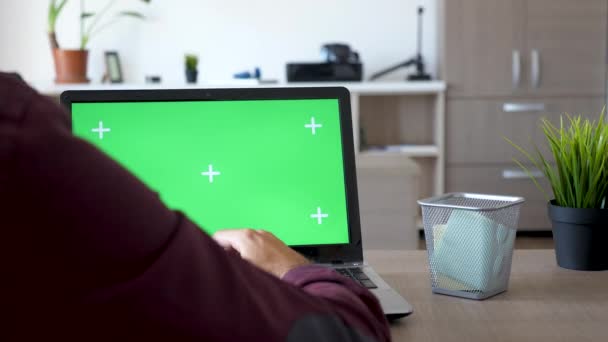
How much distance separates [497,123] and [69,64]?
7.73 ft

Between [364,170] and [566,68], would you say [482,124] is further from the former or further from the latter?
[364,170]

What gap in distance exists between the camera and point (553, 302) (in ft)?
3.61

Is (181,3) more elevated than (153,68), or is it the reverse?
(181,3)

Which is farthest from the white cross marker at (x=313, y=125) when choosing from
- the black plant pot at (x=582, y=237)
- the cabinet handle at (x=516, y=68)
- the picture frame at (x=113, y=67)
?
the picture frame at (x=113, y=67)

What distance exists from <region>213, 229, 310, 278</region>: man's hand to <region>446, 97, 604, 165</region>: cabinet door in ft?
11.2

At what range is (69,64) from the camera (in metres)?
4.30

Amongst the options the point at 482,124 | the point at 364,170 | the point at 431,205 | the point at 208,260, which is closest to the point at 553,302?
the point at 431,205

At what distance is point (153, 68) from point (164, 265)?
14.0ft

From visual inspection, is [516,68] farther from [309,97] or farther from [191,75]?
[309,97]

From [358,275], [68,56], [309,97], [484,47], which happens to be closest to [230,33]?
[68,56]

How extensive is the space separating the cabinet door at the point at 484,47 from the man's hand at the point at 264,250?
11.2 feet

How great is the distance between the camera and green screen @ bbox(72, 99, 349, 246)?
3.94 ft

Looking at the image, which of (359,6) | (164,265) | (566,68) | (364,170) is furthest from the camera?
(359,6)

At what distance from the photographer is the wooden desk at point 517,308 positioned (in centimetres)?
97
